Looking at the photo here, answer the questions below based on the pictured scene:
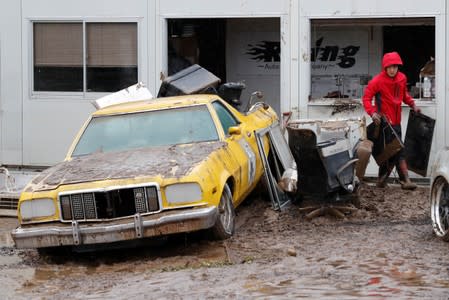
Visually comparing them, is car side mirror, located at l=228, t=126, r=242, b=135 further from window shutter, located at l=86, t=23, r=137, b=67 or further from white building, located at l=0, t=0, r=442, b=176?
window shutter, located at l=86, t=23, r=137, b=67

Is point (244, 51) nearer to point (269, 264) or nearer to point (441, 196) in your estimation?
point (441, 196)

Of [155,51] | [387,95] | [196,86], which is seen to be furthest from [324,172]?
[155,51]

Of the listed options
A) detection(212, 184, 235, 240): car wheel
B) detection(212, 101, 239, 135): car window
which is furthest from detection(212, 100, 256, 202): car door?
detection(212, 184, 235, 240): car wheel

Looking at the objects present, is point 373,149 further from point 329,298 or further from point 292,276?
point 329,298

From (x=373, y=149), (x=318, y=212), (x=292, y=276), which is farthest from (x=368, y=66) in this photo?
(x=292, y=276)

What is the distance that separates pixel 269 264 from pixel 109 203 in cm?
179

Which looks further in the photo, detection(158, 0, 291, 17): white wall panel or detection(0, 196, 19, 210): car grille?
detection(158, 0, 291, 17): white wall panel

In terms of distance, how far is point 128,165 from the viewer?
9992 mm

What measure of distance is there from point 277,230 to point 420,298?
12.0ft

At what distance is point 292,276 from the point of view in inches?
320

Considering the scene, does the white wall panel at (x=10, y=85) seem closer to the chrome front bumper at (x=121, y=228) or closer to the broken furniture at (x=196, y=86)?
the broken furniture at (x=196, y=86)

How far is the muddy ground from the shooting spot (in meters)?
7.73

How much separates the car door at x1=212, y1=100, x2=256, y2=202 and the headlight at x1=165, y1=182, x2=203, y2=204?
1.07m


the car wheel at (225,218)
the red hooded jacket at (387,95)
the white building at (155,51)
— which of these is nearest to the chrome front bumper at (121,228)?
the car wheel at (225,218)
